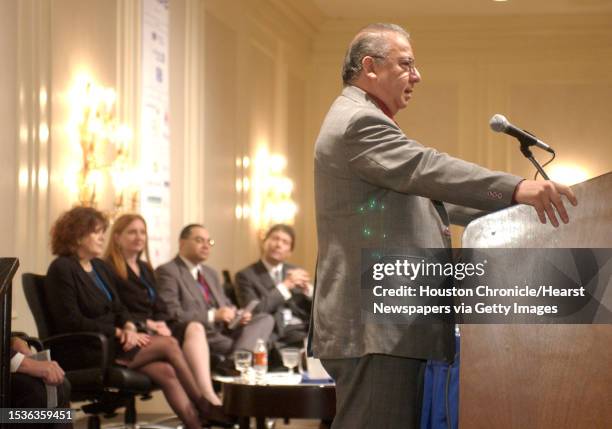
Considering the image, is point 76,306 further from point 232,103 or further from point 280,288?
point 232,103

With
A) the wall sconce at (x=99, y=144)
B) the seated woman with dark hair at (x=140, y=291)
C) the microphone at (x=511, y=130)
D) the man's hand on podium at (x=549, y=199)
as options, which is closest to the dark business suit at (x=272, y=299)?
the wall sconce at (x=99, y=144)

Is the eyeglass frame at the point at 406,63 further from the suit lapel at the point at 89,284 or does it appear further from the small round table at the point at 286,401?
the suit lapel at the point at 89,284

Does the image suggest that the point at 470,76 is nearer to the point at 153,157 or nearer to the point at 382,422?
the point at 153,157

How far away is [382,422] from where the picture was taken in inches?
99.0

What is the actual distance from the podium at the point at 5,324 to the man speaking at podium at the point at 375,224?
4.69 ft

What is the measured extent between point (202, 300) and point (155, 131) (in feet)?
5.31

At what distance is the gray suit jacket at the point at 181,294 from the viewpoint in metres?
6.87

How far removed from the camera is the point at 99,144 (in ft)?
22.8

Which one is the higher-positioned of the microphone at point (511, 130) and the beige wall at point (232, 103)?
the beige wall at point (232, 103)

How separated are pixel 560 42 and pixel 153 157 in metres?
6.71

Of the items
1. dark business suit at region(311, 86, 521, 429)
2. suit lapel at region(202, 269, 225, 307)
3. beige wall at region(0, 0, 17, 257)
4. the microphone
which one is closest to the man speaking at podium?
dark business suit at region(311, 86, 521, 429)

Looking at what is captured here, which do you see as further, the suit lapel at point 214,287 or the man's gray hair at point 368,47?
the suit lapel at point 214,287

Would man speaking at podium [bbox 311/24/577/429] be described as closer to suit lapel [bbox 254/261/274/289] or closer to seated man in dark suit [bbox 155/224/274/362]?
seated man in dark suit [bbox 155/224/274/362]

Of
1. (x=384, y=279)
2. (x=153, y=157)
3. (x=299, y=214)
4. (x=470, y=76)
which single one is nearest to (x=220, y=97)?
(x=153, y=157)
